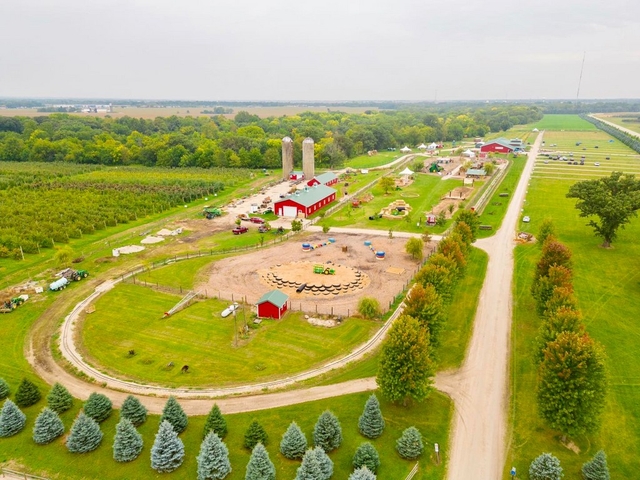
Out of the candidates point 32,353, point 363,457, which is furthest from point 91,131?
point 363,457

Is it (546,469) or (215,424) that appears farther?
(215,424)

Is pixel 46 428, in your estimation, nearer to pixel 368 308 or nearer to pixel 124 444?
pixel 124 444

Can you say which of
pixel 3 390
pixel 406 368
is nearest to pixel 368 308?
pixel 406 368

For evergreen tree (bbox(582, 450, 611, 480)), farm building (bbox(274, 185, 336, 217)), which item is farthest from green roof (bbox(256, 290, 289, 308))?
farm building (bbox(274, 185, 336, 217))

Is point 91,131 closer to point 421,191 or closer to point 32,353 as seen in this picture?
point 421,191

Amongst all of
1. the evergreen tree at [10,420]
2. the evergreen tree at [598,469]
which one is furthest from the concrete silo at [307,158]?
the evergreen tree at [598,469]

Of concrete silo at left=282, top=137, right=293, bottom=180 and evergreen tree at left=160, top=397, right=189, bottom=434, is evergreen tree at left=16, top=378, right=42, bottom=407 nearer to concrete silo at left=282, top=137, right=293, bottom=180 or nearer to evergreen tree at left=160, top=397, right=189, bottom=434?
evergreen tree at left=160, top=397, right=189, bottom=434

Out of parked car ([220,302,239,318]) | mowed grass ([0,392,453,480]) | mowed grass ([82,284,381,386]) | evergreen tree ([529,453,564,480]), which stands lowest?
mowed grass ([0,392,453,480])
